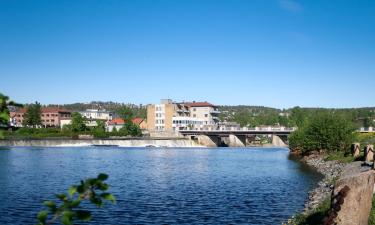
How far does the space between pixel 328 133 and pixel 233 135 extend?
94.7 meters

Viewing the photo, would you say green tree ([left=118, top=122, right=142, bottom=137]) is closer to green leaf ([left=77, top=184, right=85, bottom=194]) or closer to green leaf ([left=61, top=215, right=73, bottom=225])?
green leaf ([left=77, top=184, right=85, bottom=194])

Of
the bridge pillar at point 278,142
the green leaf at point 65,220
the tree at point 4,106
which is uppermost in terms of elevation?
the tree at point 4,106

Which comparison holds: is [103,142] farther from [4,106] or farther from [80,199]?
[80,199]

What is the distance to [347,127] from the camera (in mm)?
81875

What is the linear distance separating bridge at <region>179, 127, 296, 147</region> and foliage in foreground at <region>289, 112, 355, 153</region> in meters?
69.4

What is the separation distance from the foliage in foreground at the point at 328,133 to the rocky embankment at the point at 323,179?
2.41 metres

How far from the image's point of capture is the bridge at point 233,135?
161125mm

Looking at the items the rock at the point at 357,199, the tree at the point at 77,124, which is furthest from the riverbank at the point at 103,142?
the rock at the point at 357,199

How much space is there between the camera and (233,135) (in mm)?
176625

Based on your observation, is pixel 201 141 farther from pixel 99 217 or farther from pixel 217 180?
pixel 99 217

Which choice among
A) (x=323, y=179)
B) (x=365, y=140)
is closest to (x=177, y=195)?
(x=323, y=179)

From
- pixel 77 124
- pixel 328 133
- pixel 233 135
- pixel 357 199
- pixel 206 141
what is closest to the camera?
pixel 357 199

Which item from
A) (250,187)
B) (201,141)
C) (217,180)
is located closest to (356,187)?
(250,187)

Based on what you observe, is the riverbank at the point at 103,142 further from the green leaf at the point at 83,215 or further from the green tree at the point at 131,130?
the green leaf at the point at 83,215
